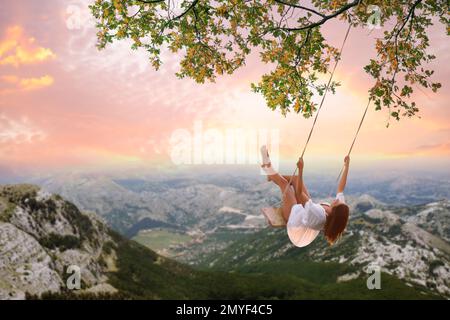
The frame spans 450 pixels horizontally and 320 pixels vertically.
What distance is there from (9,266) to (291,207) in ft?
232

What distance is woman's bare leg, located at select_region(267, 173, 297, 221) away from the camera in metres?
9.54

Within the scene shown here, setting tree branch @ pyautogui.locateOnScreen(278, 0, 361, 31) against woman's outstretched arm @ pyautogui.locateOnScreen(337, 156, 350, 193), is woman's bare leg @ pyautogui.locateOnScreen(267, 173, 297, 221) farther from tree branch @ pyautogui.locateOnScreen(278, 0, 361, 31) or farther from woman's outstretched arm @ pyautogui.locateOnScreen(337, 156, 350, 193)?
tree branch @ pyautogui.locateOnScreen(278, 0, 361, 31)


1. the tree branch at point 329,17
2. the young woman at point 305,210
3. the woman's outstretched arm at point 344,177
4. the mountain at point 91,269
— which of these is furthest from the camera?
the mountain at point 91,269

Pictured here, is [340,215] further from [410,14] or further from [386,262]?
A: [386,262]

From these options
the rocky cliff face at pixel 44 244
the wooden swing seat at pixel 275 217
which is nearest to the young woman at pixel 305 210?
the wooden swing seat at pixel 275 217

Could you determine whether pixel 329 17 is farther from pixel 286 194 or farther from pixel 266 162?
pixel 286 194

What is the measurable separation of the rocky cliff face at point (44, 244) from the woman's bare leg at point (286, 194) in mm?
59265

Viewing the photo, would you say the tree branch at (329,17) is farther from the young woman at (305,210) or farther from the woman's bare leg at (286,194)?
the woman's bare leg at (286,194)

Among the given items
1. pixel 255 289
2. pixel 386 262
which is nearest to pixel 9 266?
pixel 255 289

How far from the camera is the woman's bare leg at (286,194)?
31.3 ft

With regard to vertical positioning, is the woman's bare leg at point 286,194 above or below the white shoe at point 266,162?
below

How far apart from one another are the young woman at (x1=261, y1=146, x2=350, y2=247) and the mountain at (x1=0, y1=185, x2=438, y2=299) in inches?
2342

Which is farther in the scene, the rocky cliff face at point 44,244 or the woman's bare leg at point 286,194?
the rocky cliff face at point 44,244

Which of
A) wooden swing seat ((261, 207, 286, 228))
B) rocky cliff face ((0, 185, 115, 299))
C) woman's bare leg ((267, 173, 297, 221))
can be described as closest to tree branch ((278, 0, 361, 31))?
woman's bare leg ((267, 173, 297, 221))
